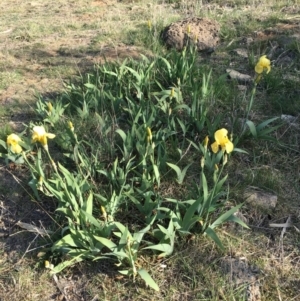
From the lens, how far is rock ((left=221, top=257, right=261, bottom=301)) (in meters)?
1.97

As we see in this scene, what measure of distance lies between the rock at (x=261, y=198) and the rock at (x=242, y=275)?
1.33ft

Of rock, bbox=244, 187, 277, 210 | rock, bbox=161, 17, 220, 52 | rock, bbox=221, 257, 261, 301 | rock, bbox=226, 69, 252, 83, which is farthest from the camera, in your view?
rock, bbox=161, 17, 220, 52

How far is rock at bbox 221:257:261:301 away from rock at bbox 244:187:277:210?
41cm

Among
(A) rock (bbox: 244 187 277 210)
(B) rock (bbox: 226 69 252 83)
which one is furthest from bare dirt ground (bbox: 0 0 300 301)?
(B) rock (bbox: 226 69 252 83)

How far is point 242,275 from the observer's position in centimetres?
205

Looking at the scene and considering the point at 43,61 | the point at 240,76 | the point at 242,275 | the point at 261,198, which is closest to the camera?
the point at 242,275

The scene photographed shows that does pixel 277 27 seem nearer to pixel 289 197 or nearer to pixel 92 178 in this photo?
pixel 289 197

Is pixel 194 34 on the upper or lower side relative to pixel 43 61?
upper

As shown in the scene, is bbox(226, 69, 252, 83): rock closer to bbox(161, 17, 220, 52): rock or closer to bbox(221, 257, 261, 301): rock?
bbox(161, 17, 220, 52): rock

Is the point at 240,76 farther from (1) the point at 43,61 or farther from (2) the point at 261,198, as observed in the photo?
(1) the point at 43,61

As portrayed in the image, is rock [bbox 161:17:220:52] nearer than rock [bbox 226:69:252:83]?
No

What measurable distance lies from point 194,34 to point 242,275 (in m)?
2.83

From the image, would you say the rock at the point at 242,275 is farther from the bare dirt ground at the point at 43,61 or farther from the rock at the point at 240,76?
the rock at the point at 240,76

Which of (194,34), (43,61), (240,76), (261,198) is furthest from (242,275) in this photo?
(43,61)
